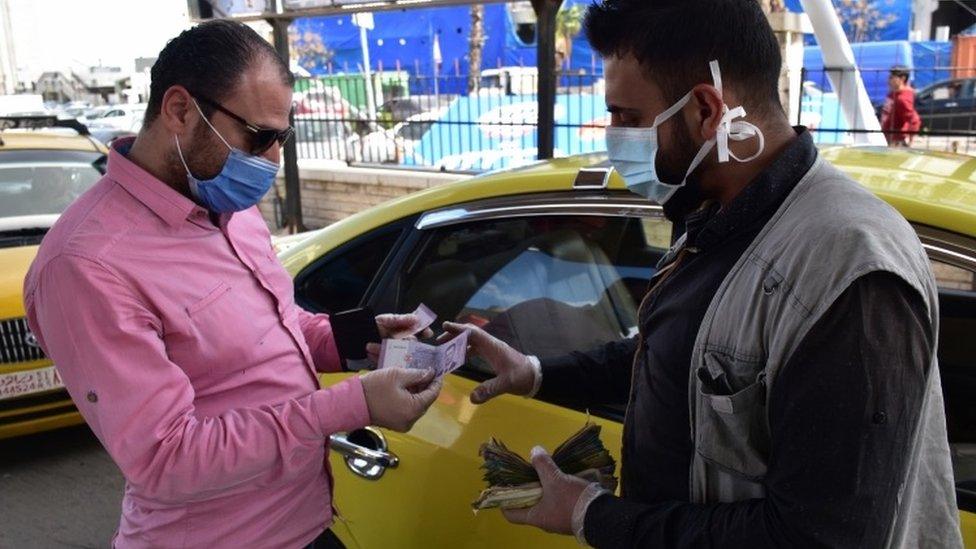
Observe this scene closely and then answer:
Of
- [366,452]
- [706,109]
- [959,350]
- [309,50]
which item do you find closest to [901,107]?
[959,350]

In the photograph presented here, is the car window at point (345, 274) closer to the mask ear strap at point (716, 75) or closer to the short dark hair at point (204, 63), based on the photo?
the short dark hair at point (204, 63)

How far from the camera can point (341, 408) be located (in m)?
1.50

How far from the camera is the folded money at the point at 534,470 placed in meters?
1.46

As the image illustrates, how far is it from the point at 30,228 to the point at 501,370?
4349 mm

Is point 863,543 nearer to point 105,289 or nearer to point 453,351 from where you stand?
point 453,351

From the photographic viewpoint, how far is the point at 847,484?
3.27 ft

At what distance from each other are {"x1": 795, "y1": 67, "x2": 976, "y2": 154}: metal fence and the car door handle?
8.97 ft

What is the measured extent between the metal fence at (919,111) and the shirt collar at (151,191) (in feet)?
10.5

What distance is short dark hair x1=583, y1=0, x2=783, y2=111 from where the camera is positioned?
1.20m

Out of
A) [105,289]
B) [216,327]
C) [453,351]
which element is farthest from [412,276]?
[105,289]

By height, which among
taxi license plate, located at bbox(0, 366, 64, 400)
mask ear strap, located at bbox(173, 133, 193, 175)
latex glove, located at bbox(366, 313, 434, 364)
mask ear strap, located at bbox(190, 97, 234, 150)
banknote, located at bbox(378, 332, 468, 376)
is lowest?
taxi license plate, located at bbox(0, 366, 64, 400)

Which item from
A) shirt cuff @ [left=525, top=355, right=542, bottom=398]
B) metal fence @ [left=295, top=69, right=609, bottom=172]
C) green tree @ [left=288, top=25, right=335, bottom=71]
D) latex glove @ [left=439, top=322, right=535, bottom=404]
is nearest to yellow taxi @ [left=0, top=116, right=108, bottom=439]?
latex glove @ [left=439, top=322, right=535, bottom=404]

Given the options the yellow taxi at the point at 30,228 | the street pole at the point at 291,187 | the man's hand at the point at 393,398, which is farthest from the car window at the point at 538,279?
the street pole at the point at 291,187

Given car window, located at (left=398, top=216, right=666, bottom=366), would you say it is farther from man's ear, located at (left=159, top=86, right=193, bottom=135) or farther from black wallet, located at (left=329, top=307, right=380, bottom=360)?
man's ear, located at (left=159, top=86, right=193, bottom=135)
